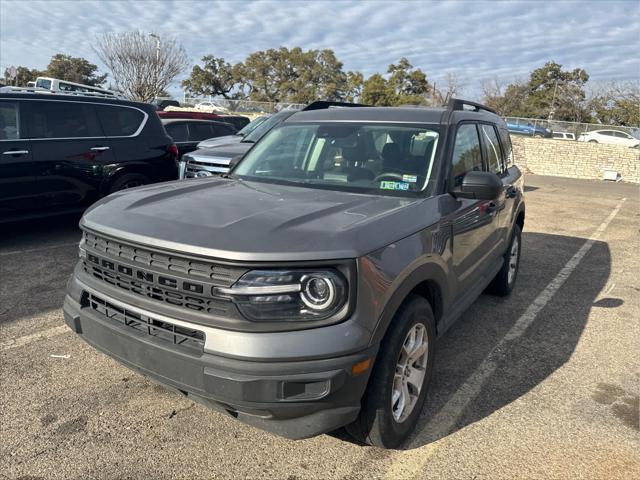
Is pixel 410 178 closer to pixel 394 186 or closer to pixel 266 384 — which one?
pixel 394 186

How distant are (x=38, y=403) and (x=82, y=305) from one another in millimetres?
790

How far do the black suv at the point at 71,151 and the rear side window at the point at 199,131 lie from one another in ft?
12.8

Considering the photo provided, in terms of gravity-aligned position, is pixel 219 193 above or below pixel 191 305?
above

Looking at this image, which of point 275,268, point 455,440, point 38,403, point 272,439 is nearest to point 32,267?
point 38,403

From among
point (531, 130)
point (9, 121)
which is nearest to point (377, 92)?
point (531, 130)

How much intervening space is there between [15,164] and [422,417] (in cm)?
542

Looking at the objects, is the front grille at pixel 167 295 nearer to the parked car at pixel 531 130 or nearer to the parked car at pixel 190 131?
the parked car at pixel 190 131

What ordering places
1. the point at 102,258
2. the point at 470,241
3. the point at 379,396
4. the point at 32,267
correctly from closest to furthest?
the point at 379,396 → the point at 102,258 → the point at 470,241 → the point at 32,267

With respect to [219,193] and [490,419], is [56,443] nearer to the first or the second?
[219,193]

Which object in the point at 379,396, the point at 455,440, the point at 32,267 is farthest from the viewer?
the point at 32,267

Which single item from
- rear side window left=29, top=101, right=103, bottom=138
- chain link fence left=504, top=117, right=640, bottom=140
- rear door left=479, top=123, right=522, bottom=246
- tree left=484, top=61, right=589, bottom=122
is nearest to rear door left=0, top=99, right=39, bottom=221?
rear side window left=29, top=101, right=103, bottom=138

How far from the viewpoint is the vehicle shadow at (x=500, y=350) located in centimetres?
313

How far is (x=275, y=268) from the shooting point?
217 cm

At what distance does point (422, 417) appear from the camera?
3047 mm
